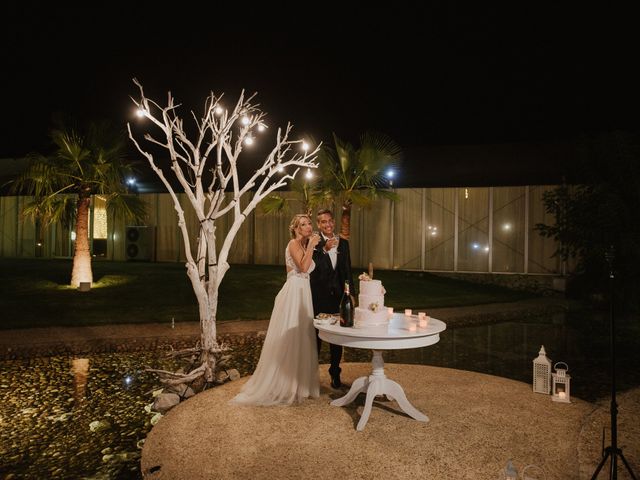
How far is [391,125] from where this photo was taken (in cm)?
2736

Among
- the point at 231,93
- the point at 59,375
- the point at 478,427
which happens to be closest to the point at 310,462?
the point at 478,427

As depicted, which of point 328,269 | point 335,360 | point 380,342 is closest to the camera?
point 380,342

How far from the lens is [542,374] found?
21.1 feet

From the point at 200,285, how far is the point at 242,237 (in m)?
15.4

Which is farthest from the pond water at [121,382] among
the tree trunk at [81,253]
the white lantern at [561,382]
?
the tree trunk at [81,253]

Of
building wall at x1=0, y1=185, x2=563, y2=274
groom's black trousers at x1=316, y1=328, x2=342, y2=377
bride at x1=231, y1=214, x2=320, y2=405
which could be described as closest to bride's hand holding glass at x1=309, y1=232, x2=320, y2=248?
bride at x1=231, y1=214, x2=320, y2=405

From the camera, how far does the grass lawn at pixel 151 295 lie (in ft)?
38.9

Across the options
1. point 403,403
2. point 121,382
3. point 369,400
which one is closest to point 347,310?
point 369,400

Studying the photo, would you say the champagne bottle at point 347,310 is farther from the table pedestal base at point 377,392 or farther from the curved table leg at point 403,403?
the curved table leg at point 403,403

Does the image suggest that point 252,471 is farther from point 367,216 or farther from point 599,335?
point 367,216

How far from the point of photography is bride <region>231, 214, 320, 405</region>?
5.98 metres

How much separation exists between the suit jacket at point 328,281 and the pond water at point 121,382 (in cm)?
238

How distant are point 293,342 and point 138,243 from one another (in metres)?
18.7

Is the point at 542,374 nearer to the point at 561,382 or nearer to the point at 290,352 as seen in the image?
the point at 561,382
